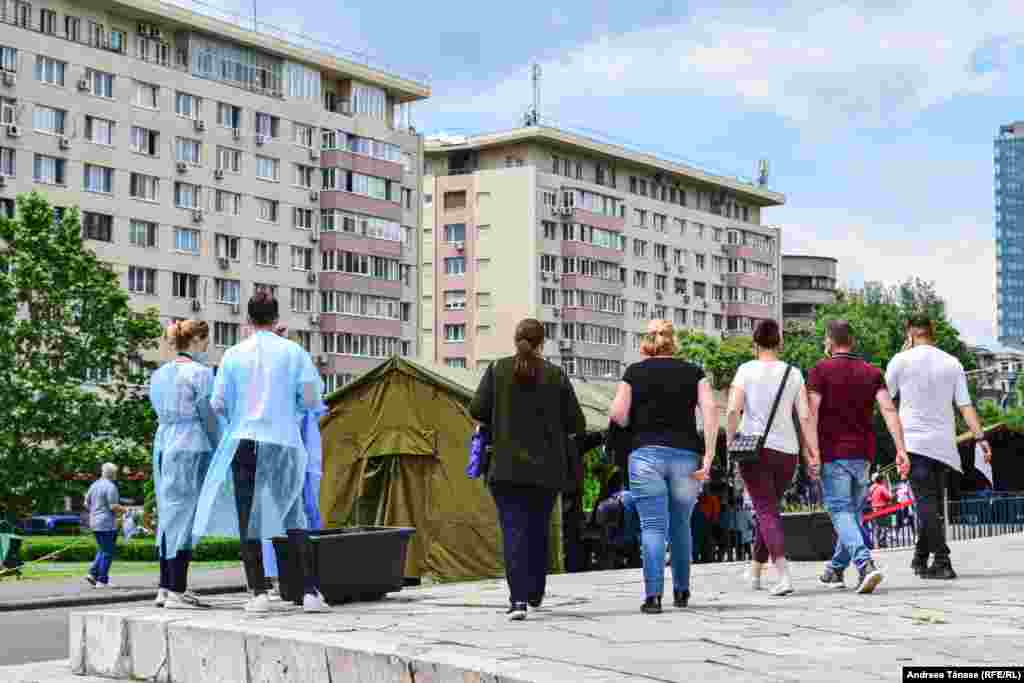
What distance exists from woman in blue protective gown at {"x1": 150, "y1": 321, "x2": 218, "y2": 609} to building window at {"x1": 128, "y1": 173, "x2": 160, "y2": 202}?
68.2 m

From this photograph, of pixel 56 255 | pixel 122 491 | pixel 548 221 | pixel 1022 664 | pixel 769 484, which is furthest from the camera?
pixel 548 221

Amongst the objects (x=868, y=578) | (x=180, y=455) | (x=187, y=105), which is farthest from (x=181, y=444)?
(x=187, y=105)

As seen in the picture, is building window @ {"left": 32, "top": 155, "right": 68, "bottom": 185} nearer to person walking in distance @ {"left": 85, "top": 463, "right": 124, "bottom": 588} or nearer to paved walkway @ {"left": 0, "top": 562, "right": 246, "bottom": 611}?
paved walkway @ {"left": 0, "top": 562, "right": 246, "bottom": 611}

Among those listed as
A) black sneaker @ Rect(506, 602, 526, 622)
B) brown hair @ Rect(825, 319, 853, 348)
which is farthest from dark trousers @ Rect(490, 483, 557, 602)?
brown hair @ Rect(825, 319, 853, 348)

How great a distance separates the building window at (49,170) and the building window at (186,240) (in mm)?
7621

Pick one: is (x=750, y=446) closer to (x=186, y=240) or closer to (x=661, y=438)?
(x=661, y=438)

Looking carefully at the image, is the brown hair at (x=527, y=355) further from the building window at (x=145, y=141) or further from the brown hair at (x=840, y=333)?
the building window at (x=145, y=141)

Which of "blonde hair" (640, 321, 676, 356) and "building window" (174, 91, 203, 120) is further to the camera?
"building window" (174, 91, 203, 120)

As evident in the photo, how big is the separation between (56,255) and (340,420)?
28688mm

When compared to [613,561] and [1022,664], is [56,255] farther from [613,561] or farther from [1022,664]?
[1022,664]

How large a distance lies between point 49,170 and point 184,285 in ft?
33.1

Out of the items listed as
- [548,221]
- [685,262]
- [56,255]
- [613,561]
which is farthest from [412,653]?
[685,262]

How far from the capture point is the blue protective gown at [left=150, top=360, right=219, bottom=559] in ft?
34.3

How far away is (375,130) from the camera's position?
92.0 meters
